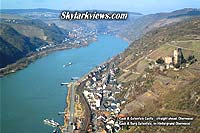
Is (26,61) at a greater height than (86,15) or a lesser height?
lesser

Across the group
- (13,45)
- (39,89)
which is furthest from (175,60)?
(13,45)

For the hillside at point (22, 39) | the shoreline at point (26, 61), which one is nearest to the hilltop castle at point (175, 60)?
the shoreline at point (26, 61)

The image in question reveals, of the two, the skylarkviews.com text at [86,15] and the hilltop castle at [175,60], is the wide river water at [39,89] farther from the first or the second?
the skylarkviews.com text at [86,15]

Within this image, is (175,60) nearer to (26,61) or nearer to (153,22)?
(26,61)

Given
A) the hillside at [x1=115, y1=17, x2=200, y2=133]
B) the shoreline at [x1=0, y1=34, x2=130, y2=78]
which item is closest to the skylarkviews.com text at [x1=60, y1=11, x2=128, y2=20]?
the hillside at [x1=115, y1=17, x2=200, y2=133]

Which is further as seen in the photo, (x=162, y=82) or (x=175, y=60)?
(x=175, y=60)

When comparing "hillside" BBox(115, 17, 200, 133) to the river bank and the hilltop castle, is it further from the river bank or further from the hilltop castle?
the river bank
